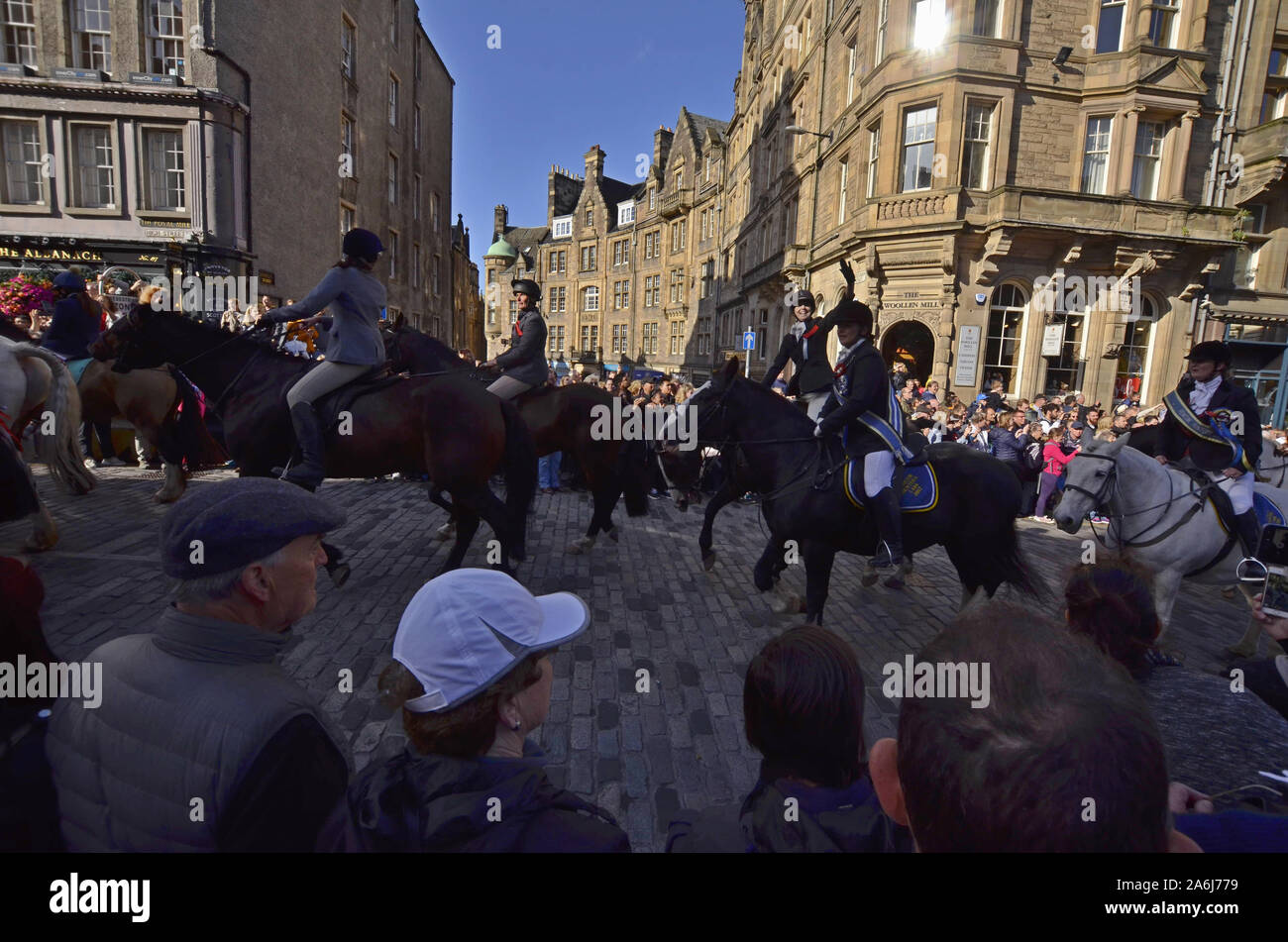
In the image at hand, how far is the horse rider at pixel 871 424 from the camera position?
5.43 meters

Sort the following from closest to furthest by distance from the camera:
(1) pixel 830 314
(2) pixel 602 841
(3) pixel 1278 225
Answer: (2) pixel 602 841
(1) pixel 830 314
(3) pixel 1278 225

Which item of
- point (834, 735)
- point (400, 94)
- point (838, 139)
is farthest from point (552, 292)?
point (834, 735)

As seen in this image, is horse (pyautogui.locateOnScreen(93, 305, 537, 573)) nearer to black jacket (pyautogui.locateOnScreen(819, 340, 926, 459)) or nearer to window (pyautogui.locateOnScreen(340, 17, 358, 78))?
black jacket (pyautogui.locateOnScreen(819, 340, 926, 459))

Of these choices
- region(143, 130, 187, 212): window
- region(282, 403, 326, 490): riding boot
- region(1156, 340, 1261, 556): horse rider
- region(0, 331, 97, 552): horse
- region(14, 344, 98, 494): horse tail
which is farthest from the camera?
region(143, 130, 187, 212): window

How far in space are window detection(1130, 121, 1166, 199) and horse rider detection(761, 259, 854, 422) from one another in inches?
811

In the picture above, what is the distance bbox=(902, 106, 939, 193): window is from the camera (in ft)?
63.6

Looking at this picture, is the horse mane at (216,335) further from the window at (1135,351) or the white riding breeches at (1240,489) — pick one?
the window at (1135,351)

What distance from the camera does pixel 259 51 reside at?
19.1 meters

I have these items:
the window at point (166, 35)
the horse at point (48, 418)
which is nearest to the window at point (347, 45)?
the window at point (166, 35)

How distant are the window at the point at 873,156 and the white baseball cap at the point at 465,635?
22428 millimetres

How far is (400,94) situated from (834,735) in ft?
118

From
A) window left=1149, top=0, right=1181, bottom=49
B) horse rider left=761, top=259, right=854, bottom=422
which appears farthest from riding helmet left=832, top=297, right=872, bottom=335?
window left=1149, top=0, right=1181, bottom=49

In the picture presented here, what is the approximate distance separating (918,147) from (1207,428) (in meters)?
17.2
